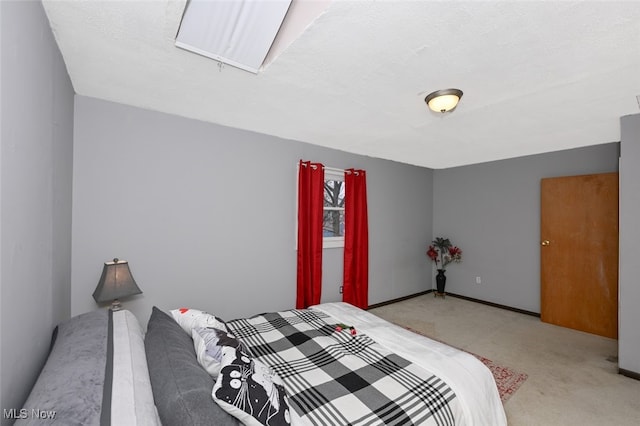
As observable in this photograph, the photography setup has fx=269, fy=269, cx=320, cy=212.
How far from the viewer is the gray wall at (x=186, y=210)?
2229 mm

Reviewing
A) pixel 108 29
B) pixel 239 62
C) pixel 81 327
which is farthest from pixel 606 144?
pixel 81 327

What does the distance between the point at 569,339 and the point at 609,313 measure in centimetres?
63

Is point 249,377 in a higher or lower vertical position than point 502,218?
lower

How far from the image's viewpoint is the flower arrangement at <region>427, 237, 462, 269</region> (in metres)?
4.91

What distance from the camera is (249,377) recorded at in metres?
1.17

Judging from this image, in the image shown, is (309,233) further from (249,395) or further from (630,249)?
(630,249)

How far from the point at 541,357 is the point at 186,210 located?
3.99 meters

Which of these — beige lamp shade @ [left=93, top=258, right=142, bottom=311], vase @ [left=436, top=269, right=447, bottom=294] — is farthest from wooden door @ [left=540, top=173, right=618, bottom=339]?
beige lamp shade @ [left=93, top=258, right=142, bottom=311]

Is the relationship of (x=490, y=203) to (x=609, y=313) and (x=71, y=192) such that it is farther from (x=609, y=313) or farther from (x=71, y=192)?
(x=71, y=192)

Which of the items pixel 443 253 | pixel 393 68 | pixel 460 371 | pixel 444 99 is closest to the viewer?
pixel 460 371

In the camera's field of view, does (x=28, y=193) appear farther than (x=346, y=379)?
No

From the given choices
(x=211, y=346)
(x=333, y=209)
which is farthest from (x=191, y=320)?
(x=333, y=209)

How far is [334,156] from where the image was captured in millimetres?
3844

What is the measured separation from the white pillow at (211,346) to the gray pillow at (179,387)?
0.06 metres
